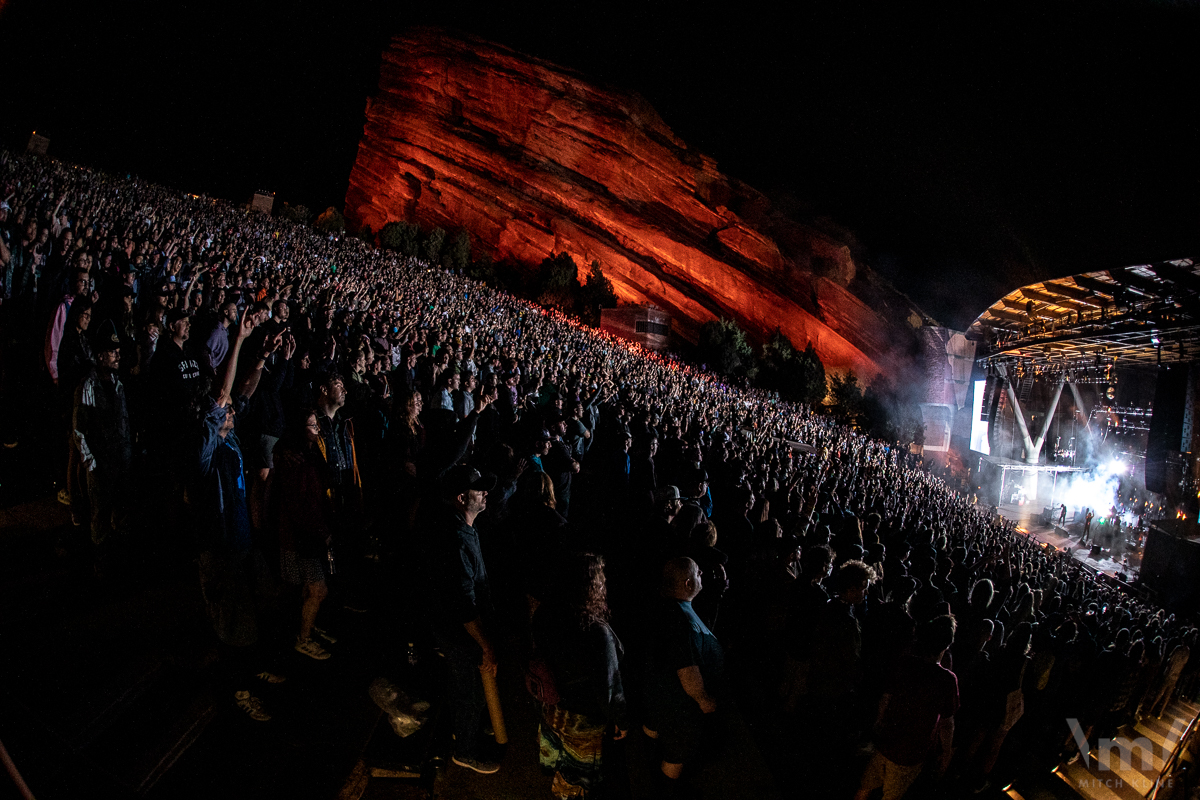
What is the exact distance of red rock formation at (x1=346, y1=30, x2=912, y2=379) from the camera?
135 feet

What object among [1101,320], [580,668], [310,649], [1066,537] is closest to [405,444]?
[310,649]

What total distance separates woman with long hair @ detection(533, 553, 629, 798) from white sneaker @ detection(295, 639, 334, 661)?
190 cm

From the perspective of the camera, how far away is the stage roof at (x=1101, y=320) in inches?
460

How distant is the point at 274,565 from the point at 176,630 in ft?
2.29

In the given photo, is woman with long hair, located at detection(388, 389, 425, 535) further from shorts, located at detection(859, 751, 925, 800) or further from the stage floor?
the stage floor

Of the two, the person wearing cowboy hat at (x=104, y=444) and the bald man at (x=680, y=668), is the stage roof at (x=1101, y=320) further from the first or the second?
the person wearing cowboy hat at (x=104, y=444)

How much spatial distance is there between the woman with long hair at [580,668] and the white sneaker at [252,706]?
5.79ft

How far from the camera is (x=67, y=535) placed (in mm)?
3967

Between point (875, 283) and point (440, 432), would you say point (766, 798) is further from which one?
point (875, 283)

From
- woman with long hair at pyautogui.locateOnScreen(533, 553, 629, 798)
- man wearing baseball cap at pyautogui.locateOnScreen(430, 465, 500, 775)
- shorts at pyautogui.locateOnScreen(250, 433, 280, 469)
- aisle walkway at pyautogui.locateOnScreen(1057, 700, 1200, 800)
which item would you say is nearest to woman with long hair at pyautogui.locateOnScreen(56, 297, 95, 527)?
shorts at pyautogui.locateOnScreen(250, 433, 280, 469)

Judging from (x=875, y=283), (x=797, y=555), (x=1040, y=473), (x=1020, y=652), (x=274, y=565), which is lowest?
(x=274, y=565)

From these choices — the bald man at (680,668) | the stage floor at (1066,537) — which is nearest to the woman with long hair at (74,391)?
the bald man at (680,668)

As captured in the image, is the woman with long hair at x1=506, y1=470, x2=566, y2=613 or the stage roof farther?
the stage roof

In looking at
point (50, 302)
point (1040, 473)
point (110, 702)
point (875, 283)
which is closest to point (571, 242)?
point (875, 283)
